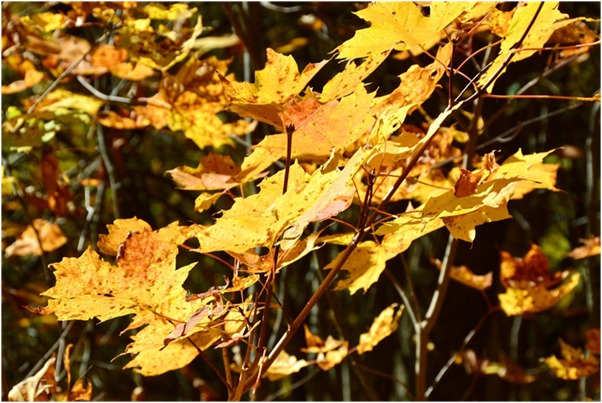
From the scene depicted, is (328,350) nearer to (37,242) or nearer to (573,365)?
(573,365)

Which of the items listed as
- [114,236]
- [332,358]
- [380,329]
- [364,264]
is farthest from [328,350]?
[114,236]

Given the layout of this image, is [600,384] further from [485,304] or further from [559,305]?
[559,305]

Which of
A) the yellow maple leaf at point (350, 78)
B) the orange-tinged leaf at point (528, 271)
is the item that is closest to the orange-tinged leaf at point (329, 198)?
the yellow maple leaf at point (350, 78)

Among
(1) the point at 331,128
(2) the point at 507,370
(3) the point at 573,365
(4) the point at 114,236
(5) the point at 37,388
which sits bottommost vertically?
(2) the point at 507,370

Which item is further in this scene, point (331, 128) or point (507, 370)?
point (507, 370)

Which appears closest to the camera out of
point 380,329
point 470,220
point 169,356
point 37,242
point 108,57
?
point 470,220

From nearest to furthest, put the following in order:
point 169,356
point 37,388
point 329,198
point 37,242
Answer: point 329,198 → point 169,356 → point 37,388 → point 37,242

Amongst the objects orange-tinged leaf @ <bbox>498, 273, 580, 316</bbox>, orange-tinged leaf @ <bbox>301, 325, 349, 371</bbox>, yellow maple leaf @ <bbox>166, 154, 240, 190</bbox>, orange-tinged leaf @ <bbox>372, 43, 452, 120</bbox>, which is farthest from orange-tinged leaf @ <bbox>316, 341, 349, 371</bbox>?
orange-tinged leaf @ <bbox>372, 43, 452, 120</bbox>
